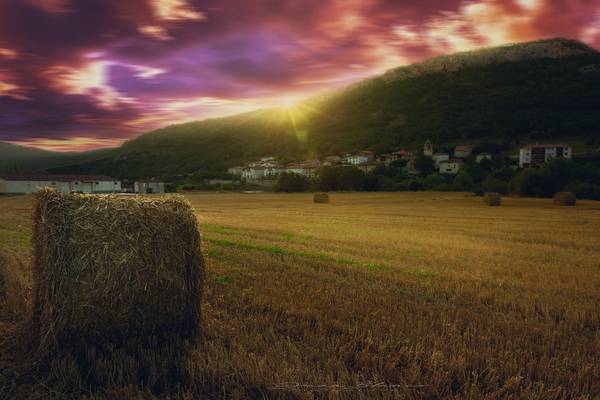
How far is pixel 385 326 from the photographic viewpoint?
222 inches

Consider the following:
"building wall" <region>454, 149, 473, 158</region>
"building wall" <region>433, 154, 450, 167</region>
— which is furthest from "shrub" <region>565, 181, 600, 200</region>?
"building wall" <region>454, 149, 473, 158</region>

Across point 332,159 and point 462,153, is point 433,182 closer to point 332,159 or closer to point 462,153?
point 462,153

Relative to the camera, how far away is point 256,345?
16.2 feet

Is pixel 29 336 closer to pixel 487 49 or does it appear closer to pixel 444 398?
pixel 444 398

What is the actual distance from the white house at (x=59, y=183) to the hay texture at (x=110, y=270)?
254 feet

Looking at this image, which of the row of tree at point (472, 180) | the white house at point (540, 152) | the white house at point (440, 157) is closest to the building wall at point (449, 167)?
the white house at point (440, 157)

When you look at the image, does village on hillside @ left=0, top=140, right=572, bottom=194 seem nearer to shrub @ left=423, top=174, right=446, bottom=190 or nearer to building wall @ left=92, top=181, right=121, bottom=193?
building wall @ left=92, top=181, right=121, bottom=193

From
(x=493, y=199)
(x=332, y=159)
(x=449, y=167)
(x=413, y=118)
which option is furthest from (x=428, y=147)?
(x=493, y=199)

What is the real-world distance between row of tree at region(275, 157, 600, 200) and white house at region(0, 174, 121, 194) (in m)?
38.5

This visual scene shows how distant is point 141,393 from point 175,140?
13781 centimetres

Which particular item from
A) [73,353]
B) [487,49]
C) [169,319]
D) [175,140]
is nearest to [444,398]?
[169,319]

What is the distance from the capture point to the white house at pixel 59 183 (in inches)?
2987

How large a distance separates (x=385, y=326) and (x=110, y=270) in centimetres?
380

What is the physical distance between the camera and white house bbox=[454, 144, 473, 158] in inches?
3925
